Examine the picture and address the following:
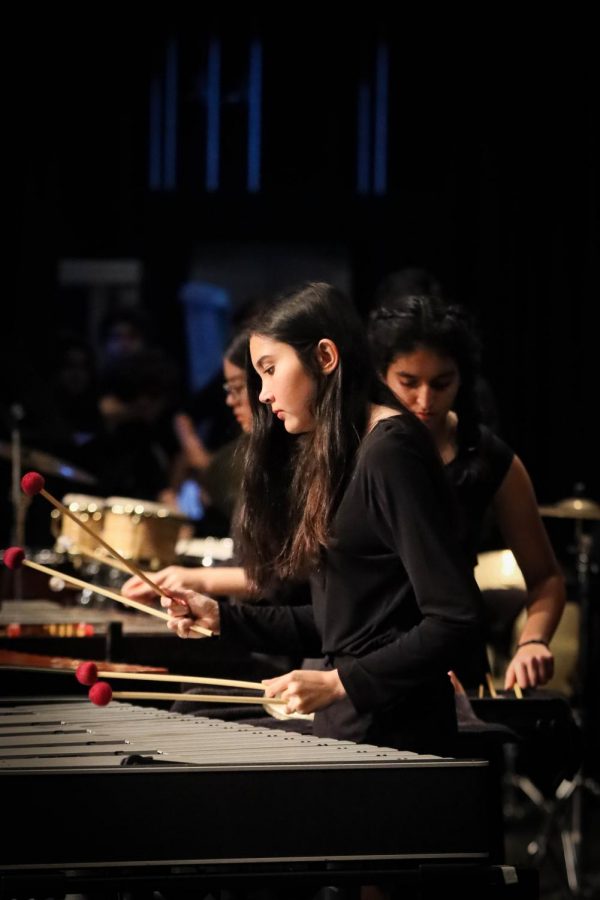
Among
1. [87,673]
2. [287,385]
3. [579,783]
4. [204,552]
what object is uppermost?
[287,385]

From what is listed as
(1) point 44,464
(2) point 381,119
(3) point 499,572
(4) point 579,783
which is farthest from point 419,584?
(2) point 381,119

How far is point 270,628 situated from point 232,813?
85 centimetres

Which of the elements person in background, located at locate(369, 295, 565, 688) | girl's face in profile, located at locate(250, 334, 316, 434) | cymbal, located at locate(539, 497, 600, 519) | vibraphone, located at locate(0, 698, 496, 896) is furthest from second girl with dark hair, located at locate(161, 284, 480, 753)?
cymbal, located at locate(539, 497, 600, 519)

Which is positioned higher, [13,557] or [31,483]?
[31,483]

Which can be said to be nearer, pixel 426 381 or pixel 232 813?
pixel 232 813

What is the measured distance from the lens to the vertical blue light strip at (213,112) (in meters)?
7.72

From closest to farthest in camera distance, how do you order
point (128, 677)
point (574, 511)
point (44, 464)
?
point (128, 677) < point (574, 511) < point (44, 464)

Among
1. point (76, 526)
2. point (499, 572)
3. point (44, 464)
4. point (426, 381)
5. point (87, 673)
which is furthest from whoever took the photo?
point (44, 464)

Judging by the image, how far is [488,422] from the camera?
12.7 feet

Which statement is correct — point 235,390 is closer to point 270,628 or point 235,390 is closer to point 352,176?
point 270,628

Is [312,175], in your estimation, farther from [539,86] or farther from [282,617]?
[282,617]

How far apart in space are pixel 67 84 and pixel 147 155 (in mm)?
557

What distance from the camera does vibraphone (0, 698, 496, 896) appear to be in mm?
2080

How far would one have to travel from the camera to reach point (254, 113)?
25.2ft
